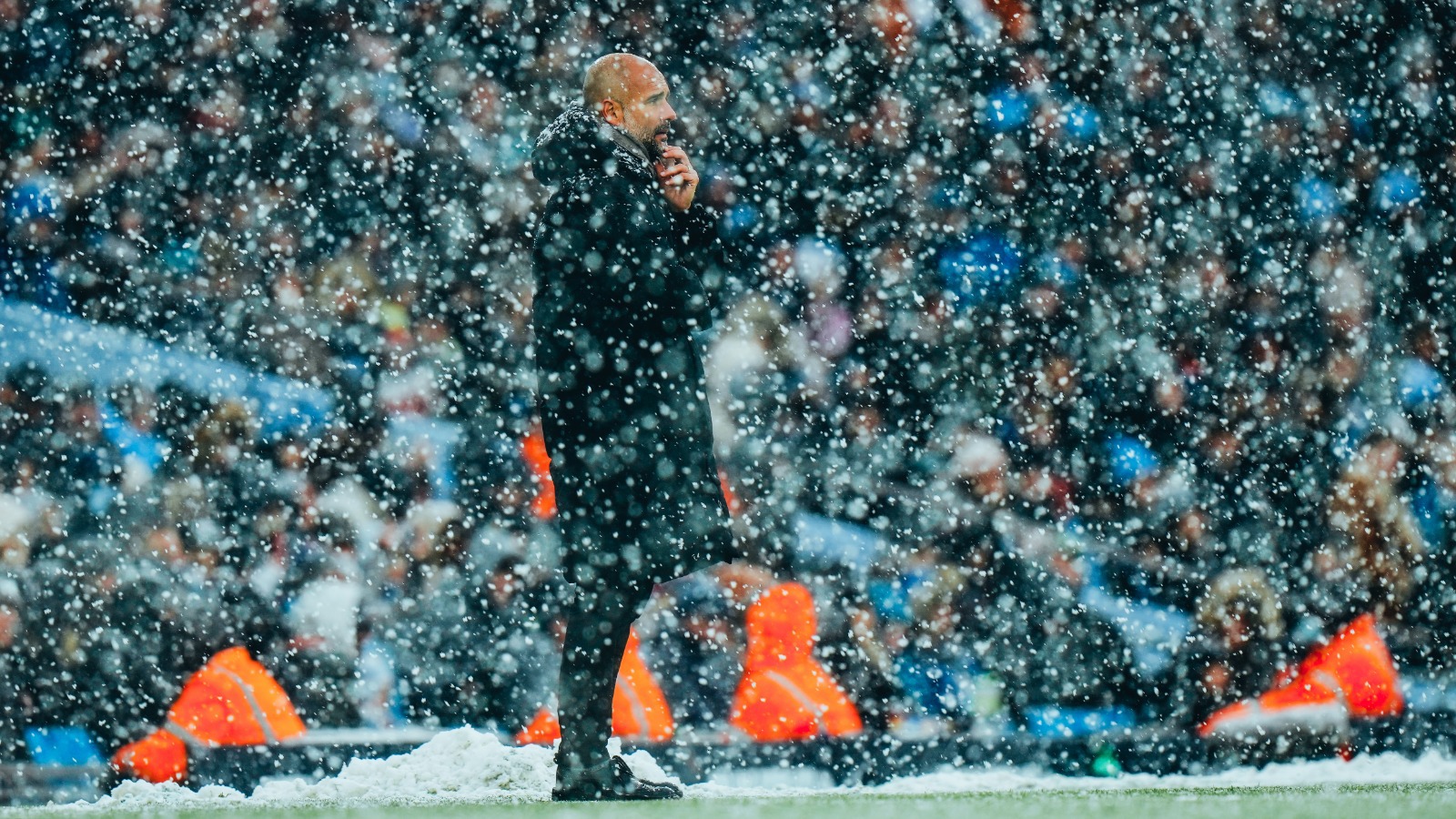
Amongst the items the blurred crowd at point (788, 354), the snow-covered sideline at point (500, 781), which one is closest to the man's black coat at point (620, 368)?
the snow-covered sideline at point (500, 781)

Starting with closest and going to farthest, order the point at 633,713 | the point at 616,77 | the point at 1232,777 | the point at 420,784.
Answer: the point at 616,77, the point at 420,784, the point at 1232,777, the point at 633,713

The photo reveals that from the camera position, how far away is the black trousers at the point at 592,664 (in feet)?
8.44

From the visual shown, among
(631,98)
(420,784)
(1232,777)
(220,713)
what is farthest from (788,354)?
(220,713)

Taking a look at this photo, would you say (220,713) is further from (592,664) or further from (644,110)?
(644,110)

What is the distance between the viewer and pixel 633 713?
3369 mm

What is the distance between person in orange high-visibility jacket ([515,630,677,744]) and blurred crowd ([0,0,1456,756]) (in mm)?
48

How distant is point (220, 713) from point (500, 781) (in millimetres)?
880

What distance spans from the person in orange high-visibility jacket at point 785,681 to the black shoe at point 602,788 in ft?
2.64

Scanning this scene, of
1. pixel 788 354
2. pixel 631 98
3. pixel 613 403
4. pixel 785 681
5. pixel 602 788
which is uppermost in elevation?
pixel 631 98

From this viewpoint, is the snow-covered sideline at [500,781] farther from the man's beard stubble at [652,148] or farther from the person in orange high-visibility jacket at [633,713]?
the man's beard stubble at [652,148]

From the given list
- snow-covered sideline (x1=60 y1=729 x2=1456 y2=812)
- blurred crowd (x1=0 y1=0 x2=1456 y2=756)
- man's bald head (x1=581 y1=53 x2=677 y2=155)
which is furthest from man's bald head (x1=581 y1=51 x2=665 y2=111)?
snow-covered sideline (x1=60 y1=729 x2=1456 y2=812)

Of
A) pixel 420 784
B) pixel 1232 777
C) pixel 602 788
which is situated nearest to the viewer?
pixel 602 788

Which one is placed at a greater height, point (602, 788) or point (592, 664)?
point (592, 664)

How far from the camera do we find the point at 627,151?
2.70 metres
